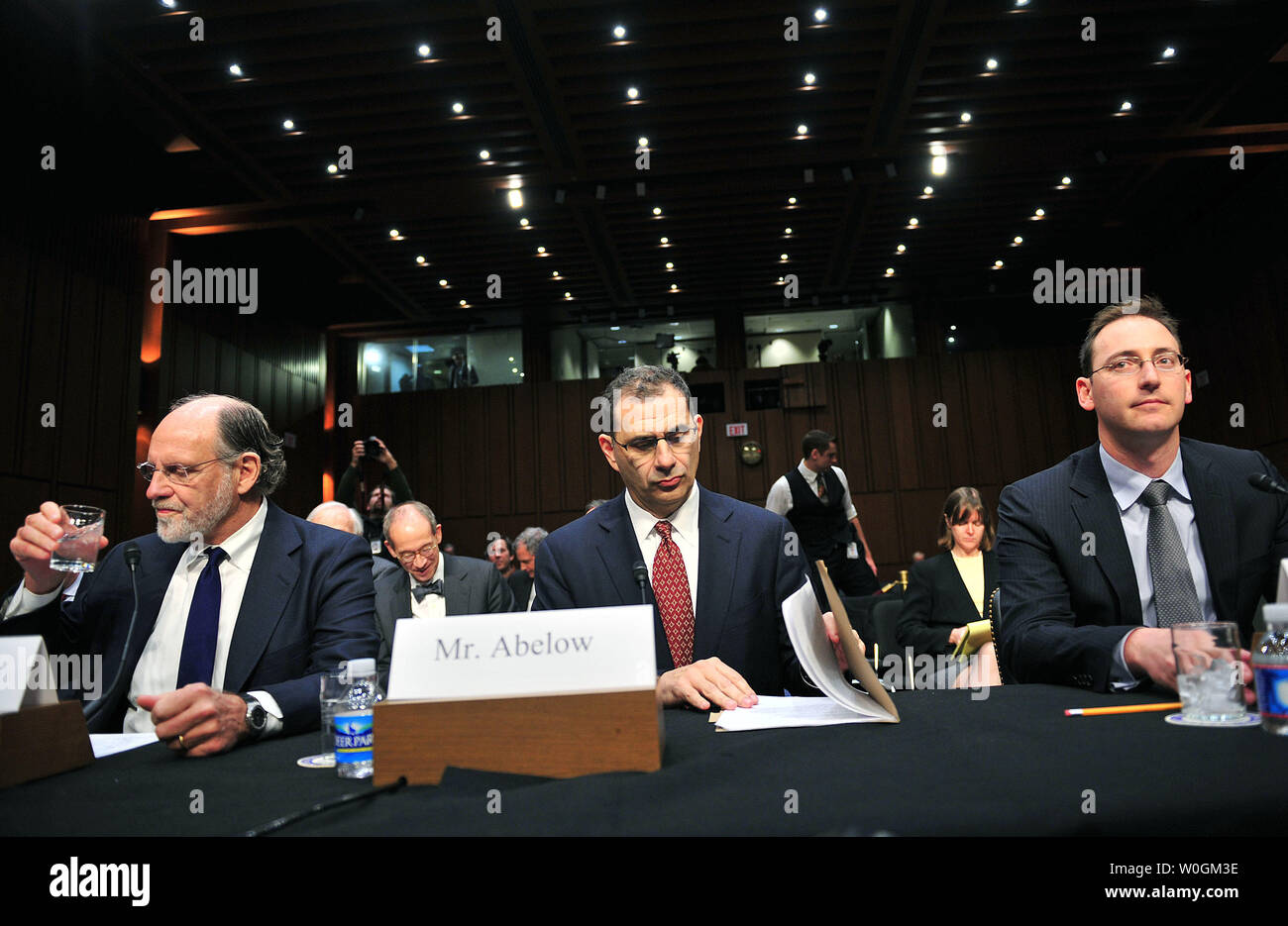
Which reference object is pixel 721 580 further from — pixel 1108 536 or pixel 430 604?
pixel 430 604

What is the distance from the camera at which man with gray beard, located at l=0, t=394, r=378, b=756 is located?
179 centimetres

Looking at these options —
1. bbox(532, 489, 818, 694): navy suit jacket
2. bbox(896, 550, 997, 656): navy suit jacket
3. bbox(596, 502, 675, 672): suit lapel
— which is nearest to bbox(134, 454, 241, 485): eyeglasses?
bbox(532, 489, 818, 694): navy suit jacket

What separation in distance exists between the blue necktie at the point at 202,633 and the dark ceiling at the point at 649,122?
205 inches

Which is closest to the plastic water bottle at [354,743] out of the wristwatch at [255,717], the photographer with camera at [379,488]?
the wristwatch at [255,717]

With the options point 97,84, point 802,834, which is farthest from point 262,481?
point 97,84

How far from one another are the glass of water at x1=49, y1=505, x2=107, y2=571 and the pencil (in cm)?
179

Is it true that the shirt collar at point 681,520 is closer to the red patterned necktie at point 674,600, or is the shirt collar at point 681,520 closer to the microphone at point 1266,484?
the red patterned necktie at point 674,600

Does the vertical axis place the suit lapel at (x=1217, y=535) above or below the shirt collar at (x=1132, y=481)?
below

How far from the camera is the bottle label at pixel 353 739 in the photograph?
3.58 feet

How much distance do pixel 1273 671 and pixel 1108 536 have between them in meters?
0.75

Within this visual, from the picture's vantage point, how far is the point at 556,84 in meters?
6.64

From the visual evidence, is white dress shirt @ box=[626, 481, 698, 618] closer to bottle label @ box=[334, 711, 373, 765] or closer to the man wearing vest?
bottle label @ box=[334, 711, 373, 765]

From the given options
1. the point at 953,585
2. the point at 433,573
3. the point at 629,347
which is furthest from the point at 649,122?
the point at 629,347
